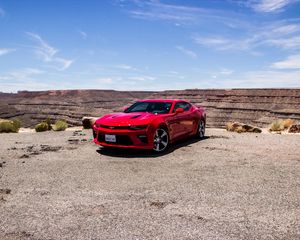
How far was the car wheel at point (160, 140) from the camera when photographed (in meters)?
8.12

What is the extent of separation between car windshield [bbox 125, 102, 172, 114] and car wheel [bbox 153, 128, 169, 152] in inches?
29.0

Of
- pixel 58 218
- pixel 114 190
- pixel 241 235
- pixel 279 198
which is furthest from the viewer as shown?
pixel 114 190

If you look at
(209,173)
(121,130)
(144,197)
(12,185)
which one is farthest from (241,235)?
(121,130)

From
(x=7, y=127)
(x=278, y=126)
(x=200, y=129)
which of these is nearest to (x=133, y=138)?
(x=200, y=129)

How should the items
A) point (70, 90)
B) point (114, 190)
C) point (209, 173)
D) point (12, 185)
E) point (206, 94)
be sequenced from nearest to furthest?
1. point (114, 190)
2. point (12, 185)
3. point (209, 173)
4. point (206, 94)
5. point (70, 90)

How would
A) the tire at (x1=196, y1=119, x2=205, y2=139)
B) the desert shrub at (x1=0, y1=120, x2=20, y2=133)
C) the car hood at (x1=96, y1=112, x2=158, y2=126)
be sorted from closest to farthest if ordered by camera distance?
the car hood at (x1=96, y1=112, x2=158, y2=126), the tire at (x1=196, y1=119, x2=205, y2=139), the desert shrub at (x1=0, y1=120, x2=20, y2=133)

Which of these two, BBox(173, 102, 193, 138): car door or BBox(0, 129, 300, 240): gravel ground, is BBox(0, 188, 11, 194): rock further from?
BBox(173, 102, 193, 138): car door

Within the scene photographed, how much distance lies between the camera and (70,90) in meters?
135

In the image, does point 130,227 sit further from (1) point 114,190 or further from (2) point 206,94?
(2) point 206,94

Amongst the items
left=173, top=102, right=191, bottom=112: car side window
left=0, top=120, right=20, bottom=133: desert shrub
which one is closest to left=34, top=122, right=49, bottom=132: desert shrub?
left=0, top=120, right=20, bottom=133: desert shrub

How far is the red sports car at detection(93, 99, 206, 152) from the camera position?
7.83 m

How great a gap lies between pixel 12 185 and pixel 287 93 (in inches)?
3585

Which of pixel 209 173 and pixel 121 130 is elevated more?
pixel 121 130

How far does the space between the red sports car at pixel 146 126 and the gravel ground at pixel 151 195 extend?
33cm
